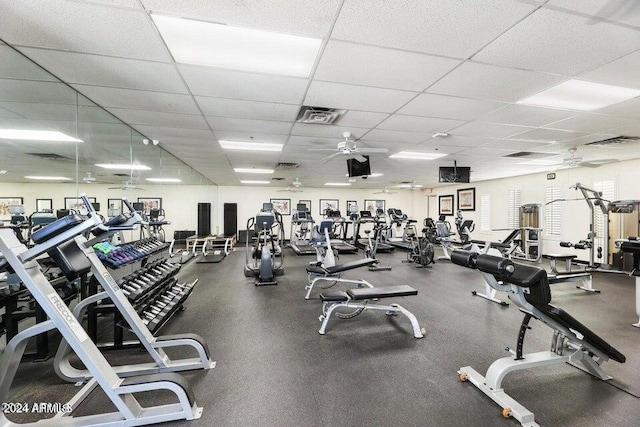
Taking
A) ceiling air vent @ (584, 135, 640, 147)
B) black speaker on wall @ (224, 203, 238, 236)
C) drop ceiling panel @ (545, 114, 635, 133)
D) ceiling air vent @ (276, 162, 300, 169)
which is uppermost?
ceiling air vent @ (276, 162, 300, 169)

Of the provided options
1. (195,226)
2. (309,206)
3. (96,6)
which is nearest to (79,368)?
(96,6)

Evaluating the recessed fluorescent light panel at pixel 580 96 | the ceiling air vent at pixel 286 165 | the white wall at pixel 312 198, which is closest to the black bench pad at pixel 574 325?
the recessed fluorescent light panel at pixel 580 96

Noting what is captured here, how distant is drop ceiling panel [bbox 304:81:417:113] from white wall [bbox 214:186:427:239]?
8.75 m

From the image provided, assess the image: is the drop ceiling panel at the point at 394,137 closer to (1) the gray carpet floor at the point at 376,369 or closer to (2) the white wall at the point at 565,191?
(1) the gray carpet floor at the point at 376,369

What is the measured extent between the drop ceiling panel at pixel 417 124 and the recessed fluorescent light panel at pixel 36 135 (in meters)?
4.06

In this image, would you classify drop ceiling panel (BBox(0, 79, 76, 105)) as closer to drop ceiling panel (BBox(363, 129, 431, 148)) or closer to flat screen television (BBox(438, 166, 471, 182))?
drop ceiling panel (BBox(363, 129, 431, 148))

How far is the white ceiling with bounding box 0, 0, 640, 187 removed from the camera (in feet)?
5.16

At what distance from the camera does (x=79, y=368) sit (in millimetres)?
2174

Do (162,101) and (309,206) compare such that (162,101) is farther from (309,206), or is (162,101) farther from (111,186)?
(309,206)

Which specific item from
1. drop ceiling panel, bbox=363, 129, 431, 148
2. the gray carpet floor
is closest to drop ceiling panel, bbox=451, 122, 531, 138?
drop ceiling panel, bbox=363, 129, 431, 148

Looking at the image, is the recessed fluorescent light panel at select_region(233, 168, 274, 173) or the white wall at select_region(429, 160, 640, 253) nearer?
the white wall at select_region(429, 160, 640, 253)

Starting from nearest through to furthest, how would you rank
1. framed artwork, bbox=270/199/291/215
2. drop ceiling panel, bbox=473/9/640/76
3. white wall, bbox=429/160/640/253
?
drop ceiling panel, bbox=473/9/640/76 < white wall, bbox=429/160/640/253 < framed artwork, bbox=270/199/291/215

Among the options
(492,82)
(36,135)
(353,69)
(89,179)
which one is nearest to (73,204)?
(89,179)

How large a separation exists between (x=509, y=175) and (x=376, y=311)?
7.56m
